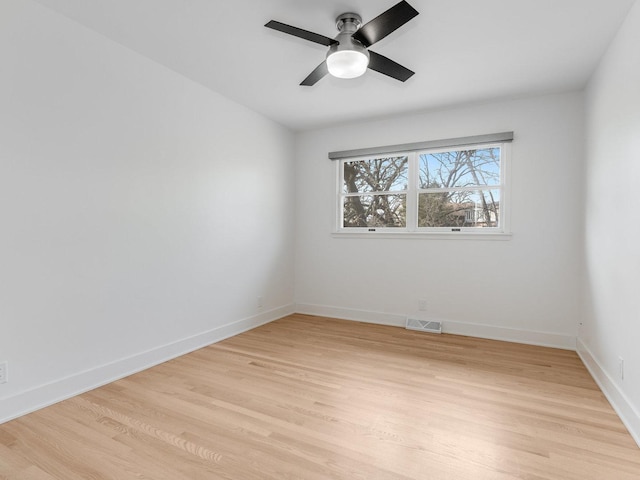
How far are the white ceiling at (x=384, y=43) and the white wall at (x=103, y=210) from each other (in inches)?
11.2

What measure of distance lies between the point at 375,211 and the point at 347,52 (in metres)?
2.49

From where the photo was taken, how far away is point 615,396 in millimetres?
2184

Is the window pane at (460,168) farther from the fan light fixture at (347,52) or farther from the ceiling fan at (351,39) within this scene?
the fan light fixture at (347,52)

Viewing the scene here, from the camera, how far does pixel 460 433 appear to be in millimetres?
1886

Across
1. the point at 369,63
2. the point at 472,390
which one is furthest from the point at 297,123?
the point at 472,390

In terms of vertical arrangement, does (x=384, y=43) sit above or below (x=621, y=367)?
above

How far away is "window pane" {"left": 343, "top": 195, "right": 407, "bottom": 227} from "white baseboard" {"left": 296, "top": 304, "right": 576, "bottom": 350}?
3.72ft

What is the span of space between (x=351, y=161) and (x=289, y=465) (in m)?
3.65

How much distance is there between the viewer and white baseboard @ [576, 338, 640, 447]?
1.87m

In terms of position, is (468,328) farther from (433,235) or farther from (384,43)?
(384,43)

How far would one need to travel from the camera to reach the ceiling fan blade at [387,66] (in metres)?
2.33

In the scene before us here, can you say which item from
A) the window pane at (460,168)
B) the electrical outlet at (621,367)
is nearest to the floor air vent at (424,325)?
the window pane at (460,168)

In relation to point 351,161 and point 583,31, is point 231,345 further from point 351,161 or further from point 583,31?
point 583,31

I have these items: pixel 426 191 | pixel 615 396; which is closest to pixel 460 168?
pixel 426 191
